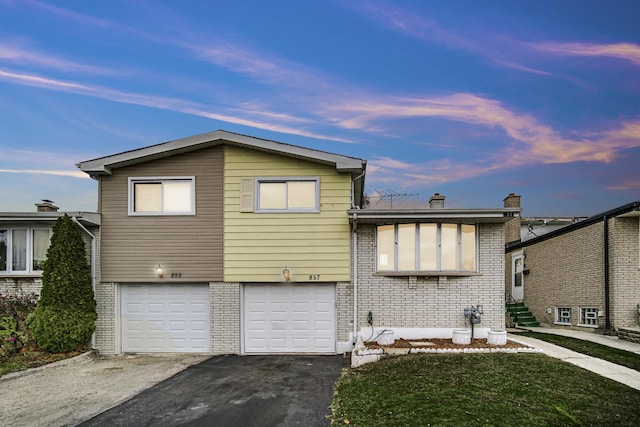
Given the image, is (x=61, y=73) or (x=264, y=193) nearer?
(x=264, y=193)

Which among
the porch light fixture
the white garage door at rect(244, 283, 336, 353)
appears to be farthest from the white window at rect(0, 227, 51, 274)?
the porch light fixture

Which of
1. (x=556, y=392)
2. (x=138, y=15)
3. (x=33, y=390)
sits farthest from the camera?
(x=138, y=15)

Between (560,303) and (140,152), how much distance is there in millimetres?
16162

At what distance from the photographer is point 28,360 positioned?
9.08 metres

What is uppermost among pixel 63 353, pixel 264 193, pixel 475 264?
pixel 264 193

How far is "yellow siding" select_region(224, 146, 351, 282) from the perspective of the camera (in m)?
10.2

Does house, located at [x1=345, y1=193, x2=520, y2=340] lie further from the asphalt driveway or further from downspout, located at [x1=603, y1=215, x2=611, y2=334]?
downspout, located at [x1=603, y1=215, x2=611, y2=334]

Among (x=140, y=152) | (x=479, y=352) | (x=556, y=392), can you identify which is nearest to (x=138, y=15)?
(x=140, y=152)

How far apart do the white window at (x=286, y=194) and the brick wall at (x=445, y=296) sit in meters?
2.83

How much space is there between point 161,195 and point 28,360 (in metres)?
5.13

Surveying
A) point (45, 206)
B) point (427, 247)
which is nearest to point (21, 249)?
point (45, 206)

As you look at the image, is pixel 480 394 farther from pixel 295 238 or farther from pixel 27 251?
pixel 27 251

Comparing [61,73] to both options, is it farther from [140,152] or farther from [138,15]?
[140,152]

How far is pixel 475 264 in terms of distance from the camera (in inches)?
396
